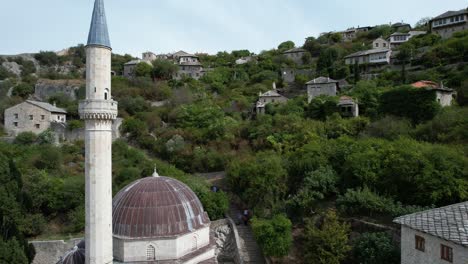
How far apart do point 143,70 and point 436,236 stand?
54371mm

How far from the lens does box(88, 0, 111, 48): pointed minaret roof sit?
1447cm

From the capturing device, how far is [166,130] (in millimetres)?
41375

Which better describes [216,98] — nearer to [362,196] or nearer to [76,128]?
[76,128]

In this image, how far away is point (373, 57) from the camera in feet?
182

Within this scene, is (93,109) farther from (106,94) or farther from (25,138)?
(25,138)

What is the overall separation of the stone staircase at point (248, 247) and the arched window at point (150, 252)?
31.3 ft

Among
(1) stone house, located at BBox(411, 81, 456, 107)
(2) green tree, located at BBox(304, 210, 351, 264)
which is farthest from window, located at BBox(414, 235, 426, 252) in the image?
(1) stone house, located at BBox(411, 81, 456, 107)

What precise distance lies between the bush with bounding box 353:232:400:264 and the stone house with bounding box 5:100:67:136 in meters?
38.5

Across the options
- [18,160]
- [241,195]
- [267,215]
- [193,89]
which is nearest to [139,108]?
[193,89]

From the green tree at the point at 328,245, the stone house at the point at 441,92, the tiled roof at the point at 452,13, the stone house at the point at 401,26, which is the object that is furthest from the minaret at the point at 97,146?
the stone house at the point at 401,26

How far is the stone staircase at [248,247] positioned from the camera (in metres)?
24.3

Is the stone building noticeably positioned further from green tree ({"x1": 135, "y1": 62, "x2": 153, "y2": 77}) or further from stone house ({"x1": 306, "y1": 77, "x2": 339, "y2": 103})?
stone house ({"x1": 306, "y1": 77, "x2": 339, "y2": 103})

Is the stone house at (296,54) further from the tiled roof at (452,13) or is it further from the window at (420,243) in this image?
the window at (420,243)

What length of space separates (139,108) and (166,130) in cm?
772
